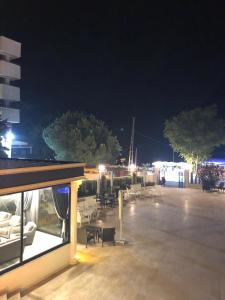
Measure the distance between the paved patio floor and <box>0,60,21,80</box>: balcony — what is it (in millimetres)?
24737

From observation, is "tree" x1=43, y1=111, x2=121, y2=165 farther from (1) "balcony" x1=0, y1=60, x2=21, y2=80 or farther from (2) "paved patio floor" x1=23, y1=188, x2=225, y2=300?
(2) "paved patio floor" x1=23, y1=188, x2=225, y2=300

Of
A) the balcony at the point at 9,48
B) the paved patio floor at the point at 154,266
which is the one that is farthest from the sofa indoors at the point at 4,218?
the balcony at the point at 9,48

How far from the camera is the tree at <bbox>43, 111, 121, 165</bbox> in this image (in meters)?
32.4

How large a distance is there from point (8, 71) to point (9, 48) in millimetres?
2252

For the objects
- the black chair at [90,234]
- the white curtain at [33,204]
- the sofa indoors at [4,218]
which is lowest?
the black chair at [90,234]

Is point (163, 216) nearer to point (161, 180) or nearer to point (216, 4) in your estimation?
point (161, 180)

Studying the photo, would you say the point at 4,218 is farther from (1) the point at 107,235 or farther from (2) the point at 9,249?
(1) the point at 107,235

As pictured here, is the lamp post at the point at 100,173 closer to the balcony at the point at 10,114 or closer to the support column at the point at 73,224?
the support column at the point at 73,224

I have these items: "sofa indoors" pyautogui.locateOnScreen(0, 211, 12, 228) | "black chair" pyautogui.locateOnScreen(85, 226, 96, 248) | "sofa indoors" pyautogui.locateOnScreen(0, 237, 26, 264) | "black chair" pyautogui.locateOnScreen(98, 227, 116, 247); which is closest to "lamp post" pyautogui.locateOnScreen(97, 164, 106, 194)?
"black chair" pyautogui.locateOnScreen(85, 226, 96, 248)

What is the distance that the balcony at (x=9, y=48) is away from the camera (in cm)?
3419

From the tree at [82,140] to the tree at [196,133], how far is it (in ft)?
22.3

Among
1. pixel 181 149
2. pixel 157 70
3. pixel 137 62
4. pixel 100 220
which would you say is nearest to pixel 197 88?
pixel 157 70

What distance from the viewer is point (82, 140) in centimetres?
3278

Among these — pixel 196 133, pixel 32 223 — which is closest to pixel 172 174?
pixel 196 133
